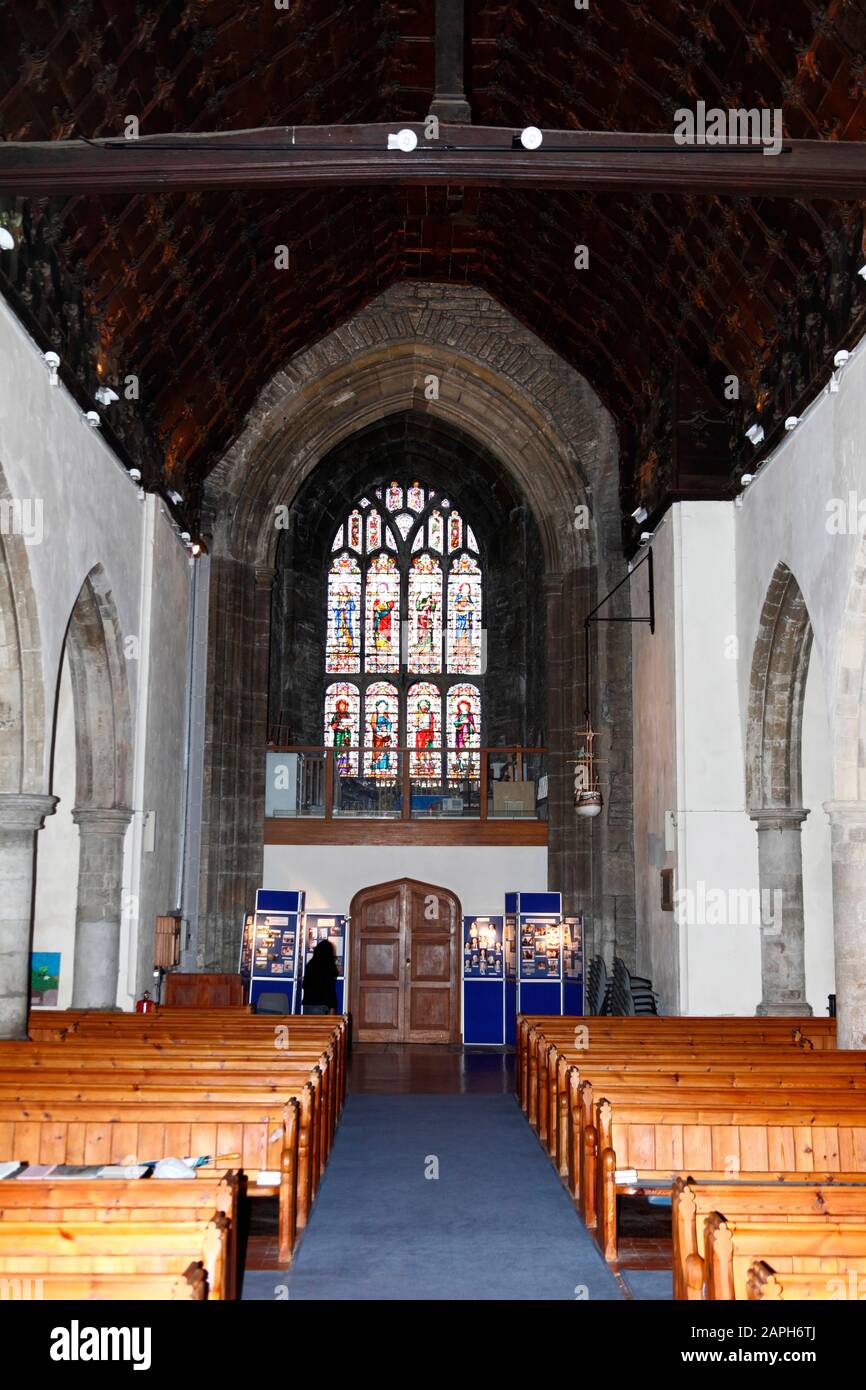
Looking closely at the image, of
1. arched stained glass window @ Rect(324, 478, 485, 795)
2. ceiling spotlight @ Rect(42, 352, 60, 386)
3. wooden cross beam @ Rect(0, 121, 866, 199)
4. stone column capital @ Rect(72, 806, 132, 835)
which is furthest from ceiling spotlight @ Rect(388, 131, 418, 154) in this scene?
arched stained glass window @ Rect(324, 478, 485, 795)

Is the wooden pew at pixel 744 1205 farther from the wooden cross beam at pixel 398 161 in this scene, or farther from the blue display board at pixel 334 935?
the blue display board at pixel 334 935

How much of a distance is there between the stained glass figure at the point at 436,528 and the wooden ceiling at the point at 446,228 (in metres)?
5.68

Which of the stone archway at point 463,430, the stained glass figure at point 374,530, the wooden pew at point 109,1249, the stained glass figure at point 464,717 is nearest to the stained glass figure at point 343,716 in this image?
the stained glass figure at point 464,717

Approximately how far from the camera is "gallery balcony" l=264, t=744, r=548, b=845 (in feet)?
55.8

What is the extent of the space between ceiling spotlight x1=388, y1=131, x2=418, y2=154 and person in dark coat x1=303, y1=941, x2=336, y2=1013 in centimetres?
892

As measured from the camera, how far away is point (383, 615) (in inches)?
870

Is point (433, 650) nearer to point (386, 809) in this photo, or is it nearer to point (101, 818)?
point (386, 809)

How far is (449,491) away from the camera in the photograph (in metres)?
22.3

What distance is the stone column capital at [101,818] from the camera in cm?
1231

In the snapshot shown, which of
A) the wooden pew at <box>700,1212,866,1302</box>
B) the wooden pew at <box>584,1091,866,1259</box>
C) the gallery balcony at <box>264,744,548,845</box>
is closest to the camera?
the wooden pew at <box>700,1212,866,1302</box>

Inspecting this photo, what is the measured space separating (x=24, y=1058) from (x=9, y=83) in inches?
240

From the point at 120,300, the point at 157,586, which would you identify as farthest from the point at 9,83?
the point at 157,586

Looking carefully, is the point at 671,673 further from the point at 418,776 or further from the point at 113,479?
the point at 418,776

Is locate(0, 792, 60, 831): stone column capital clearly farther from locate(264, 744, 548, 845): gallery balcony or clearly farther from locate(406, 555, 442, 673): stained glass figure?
locate(406, 555, 442, 673): stained glass figure
